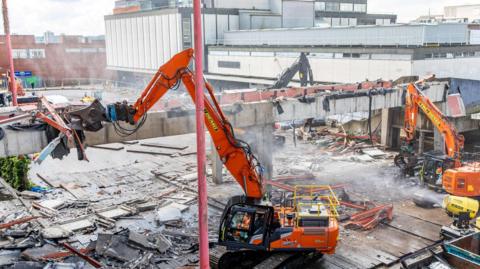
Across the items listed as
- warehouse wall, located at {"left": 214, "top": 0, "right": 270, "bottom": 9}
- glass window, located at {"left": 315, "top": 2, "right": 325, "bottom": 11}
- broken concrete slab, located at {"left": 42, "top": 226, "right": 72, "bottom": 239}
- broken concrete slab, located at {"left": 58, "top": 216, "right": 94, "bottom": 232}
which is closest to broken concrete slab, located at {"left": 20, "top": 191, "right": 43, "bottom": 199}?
broken concrete slab, located at {"left": 58, "top": 216, "right": 94, "bottom": 232}

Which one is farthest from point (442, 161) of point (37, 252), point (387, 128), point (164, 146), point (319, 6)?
point (319, 6)

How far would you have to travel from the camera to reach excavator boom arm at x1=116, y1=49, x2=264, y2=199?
13602 mm

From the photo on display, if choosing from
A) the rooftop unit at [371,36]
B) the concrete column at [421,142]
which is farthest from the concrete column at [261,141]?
the rooftop unit at [371,36]

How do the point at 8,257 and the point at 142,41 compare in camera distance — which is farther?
the point at 142,41

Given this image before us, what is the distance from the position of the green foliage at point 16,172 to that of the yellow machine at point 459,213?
1851 cm

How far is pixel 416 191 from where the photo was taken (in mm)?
22422

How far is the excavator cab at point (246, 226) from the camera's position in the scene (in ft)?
43.9

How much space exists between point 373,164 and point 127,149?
639 inches

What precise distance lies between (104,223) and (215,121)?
7.59 metres

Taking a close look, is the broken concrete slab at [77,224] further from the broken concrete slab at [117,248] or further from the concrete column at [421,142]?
the concrete column at [421,142]

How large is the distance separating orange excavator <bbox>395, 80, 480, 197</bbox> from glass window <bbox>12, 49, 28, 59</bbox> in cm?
5811

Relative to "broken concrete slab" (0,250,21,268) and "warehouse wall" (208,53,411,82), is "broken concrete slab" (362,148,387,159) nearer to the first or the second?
"warehouse wall" (208,53,411,82)

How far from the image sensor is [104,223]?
18.6 meters

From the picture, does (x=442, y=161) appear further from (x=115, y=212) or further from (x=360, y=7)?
(x=360, y=7)
